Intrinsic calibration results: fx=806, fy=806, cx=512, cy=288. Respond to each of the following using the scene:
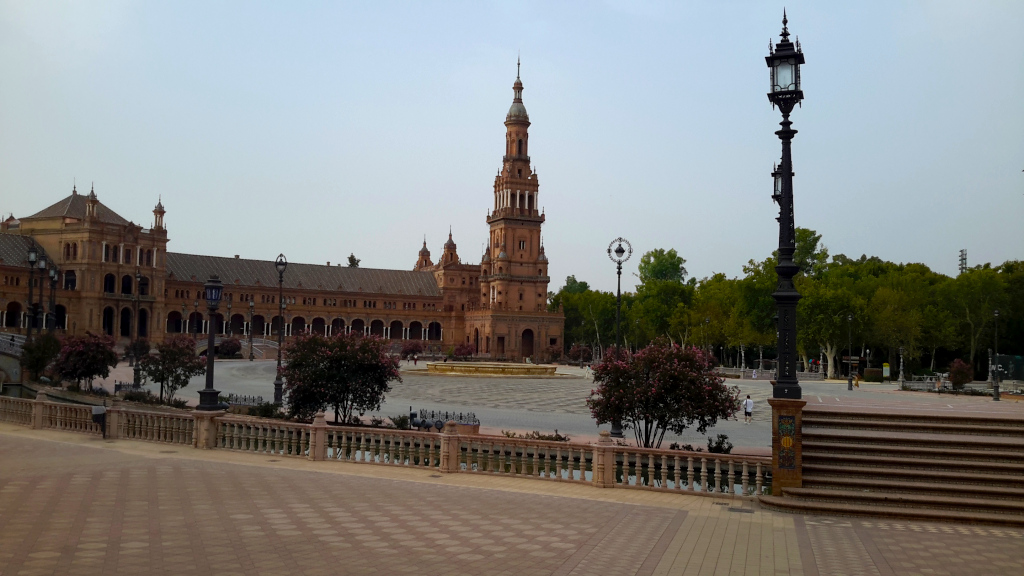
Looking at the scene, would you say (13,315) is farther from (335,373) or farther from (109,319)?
(335,373)

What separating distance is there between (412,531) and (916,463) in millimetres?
8602

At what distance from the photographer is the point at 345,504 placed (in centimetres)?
1202

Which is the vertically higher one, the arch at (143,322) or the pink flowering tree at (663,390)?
the arch at (143,322)

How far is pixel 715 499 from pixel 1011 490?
4.48 m

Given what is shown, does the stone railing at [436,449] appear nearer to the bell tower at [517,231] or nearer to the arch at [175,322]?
the bell tower at [517,231]

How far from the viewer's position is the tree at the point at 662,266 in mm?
128750

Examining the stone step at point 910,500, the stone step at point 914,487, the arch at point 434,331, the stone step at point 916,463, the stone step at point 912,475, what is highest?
the arch at point 434,331

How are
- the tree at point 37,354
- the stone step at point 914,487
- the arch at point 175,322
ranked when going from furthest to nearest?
the arch at point 175,322, the tree at point 37,354, the stone step at point 914,487

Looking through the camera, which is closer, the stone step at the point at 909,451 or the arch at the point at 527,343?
the stone step at the point at 909,451

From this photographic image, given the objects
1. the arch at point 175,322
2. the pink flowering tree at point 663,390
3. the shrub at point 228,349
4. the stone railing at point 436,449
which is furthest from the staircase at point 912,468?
the arch at point 175,322

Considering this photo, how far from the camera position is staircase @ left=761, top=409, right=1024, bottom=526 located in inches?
488

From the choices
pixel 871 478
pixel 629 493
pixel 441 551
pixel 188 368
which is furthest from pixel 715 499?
pixel 188 368

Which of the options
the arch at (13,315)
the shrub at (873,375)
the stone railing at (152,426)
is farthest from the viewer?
the arch at (13,315)

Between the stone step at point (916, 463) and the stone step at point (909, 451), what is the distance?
9 centimetres
